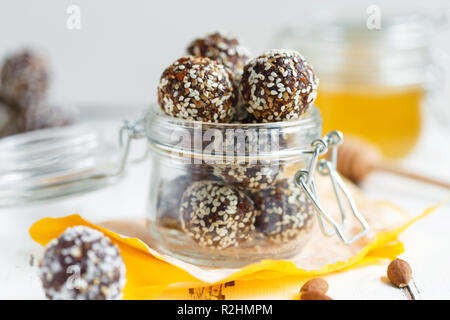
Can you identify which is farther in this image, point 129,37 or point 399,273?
point 129,37

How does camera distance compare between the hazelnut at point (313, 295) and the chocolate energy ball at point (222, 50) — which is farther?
the chocolate energy ball at point (222, 50)

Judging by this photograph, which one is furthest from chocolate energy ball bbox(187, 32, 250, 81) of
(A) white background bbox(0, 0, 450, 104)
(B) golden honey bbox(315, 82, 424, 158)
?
(A) white background bbox(0, 0, 450, 104)

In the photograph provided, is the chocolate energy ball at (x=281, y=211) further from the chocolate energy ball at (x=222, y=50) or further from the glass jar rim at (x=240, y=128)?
the chocolate energy ball at (x=222, y=50)

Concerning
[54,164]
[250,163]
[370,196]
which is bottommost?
[370,196]

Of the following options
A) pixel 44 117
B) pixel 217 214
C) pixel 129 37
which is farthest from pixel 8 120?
pixel 217 214

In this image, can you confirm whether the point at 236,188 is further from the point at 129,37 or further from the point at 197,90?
the point at 129,37

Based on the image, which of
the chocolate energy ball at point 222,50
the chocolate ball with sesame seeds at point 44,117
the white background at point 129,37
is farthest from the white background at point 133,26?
the chocolate energy ball at point 222,50

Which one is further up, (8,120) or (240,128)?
(240,128)
